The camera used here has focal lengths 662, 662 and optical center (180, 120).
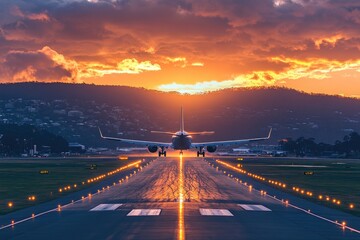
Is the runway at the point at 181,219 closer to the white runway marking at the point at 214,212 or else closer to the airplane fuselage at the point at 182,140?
the white runway marking at the point at 214,212

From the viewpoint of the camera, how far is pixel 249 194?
68.1 metres

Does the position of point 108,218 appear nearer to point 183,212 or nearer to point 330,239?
point 183,212

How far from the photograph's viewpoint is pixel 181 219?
42656 millimetres

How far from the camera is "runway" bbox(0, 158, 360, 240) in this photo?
1394 inches

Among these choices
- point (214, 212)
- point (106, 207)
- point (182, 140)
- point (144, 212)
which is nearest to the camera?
point (144, 212)

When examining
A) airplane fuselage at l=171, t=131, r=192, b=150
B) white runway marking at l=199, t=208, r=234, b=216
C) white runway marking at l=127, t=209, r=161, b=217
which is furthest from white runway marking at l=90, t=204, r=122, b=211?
airplane fuselage at l=171, t=131, r=192, b=150

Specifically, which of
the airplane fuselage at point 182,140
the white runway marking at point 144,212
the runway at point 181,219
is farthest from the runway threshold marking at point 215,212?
the airplane fuselage at point 182,140

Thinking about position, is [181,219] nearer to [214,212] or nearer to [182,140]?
[214,212]

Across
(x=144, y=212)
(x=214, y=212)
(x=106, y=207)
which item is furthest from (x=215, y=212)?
(x=106, y=207)

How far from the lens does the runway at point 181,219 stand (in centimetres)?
3541

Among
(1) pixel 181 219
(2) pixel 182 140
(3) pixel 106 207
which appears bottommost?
(1) pixel 181 219

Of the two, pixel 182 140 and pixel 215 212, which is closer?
pixel 215 212

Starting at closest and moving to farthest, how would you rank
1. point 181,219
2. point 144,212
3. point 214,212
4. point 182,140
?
1. point 181,219
2. point 144,212
3. point 214,212
4. point 182,140

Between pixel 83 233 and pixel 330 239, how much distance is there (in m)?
13.0
